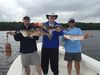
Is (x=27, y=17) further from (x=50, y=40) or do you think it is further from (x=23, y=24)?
(x=50, y=40)

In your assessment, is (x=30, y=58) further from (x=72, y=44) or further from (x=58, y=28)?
(x=72, y=44)

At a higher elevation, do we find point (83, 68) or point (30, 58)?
point (30, 58)

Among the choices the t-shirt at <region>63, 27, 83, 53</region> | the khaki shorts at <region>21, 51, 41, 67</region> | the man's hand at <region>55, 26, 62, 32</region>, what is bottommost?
the khaki shorts at <region>21, 51, 41, 67</region>

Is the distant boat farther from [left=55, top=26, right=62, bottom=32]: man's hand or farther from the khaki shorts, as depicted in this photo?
[left=55, top=26, right=62, bottom=32]: man's hand

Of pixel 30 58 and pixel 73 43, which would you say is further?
pixel 73 43

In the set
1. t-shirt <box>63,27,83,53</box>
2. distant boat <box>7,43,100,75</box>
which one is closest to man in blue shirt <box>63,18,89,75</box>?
t-shirt <box>63,27,83,53</box>

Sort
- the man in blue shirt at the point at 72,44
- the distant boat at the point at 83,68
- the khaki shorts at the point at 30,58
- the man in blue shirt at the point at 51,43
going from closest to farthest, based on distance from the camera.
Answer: the khaki shorts at the point at 30,58, the man in blue shirt at the point at 51,43, the man in blue shirt at the point at 72,44, the distant boat at the point at 83,68

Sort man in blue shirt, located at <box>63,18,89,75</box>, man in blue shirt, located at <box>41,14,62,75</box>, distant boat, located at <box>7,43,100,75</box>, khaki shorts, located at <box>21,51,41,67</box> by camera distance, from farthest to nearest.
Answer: distant boat, located at <box>7,43,100,75</box>
man in blue shirt, located at <box>63,18,89,75</box>
man in blue shirt, located at <box>41,14,62,75</box>
khaki shorts, located at <box>21,51,41,67</box>

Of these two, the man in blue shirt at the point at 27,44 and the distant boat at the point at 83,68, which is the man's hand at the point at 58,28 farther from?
the distant boat at the point at 83,68

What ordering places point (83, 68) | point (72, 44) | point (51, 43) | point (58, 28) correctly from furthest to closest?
point (83, 68) < point (72, 44) < point (51, 43) < point (58, 28)

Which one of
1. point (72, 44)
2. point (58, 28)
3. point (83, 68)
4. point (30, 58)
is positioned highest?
point (58, 28)

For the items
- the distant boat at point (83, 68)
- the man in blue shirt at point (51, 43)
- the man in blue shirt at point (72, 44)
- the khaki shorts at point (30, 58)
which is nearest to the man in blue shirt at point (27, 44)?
the khaki shorts at point (30, 58)

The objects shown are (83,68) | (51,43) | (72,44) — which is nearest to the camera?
(51,43)

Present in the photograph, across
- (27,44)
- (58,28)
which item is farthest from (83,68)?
(27,44)
